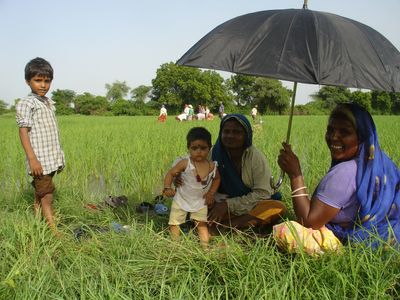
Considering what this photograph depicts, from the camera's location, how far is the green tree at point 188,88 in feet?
122

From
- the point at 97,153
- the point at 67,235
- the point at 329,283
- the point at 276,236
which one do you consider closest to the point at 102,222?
the point at 67,235

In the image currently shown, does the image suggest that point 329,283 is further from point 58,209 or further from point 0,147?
point 0,147

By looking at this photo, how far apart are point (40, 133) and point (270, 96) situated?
33.1 m

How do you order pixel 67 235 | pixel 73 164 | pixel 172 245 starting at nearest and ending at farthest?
Answer: pixel 172 245
pixel 67 235
pixel 73 164

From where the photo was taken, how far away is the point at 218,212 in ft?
8.44

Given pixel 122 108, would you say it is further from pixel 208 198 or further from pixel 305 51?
pixel 305 51

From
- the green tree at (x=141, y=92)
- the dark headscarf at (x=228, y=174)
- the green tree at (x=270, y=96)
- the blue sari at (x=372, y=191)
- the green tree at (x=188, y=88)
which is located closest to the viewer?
the blue sari at (x=372, y=191)

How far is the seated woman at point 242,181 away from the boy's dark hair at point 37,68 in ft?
3.91

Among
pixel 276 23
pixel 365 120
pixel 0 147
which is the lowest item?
pixel 0 147

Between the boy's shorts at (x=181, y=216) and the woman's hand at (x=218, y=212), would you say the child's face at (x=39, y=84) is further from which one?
the woman's hand at (x=218, y=212)

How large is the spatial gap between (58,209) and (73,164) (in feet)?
5.91

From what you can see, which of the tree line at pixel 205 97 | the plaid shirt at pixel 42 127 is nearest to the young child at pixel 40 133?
the plaid shirt at pixel 42 127

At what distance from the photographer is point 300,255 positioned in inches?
70.7

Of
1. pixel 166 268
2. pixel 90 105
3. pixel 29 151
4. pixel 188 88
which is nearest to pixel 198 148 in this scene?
pixel 166 268
